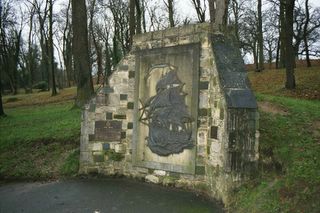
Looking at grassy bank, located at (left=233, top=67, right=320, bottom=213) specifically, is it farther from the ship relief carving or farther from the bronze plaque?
the bronze plaque

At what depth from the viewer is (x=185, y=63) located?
779cm

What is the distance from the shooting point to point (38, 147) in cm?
1087

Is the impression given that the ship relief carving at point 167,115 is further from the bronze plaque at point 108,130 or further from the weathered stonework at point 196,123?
the bronze plaque at point 108,130

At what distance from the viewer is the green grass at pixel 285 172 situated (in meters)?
5.56

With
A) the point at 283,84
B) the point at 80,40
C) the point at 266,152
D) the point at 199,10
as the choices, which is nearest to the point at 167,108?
the point at 266,152

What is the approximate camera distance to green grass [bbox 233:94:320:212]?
5564mm

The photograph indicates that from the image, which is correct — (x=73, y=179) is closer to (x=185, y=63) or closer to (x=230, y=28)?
(x=185, y=63)

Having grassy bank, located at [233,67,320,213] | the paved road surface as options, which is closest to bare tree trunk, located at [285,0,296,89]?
grassy bank, located at [233,67,320,213]

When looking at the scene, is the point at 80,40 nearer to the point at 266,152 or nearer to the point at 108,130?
the point at 108,130

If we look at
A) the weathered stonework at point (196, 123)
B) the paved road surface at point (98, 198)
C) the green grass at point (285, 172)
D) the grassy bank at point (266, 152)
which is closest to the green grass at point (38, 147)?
the grassy bank at point (266, 152)

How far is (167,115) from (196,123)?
772 mm

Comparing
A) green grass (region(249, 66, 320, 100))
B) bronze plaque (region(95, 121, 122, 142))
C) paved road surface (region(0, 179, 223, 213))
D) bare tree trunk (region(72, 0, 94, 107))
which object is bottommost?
paved road surface (region(0, 179, 223, 213))

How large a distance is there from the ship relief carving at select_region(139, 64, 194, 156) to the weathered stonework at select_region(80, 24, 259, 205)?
0.68ft

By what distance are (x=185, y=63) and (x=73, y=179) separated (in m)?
4.29
